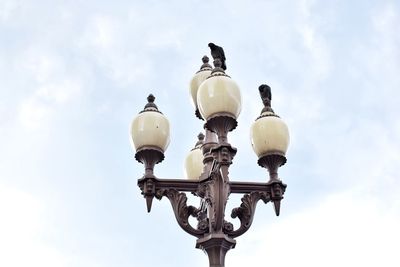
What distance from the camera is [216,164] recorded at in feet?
20.9

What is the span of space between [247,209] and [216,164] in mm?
602

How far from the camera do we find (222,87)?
656cm

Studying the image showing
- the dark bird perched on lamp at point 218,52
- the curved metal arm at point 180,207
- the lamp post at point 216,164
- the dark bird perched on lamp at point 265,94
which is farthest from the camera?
the dark bird perched on lamp at point 265,94

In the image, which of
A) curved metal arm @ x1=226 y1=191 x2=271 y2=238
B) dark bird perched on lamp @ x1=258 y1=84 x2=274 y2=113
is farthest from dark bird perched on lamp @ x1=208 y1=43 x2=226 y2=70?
curved metal arm @ x1=226 y1=191 x2=271 y2=238

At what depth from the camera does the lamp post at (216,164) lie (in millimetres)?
6281

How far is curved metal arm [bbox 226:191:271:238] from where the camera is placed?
6.57 m

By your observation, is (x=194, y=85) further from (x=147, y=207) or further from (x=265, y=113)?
(x=147, y=207)

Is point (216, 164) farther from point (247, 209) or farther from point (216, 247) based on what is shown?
point (216, 247)

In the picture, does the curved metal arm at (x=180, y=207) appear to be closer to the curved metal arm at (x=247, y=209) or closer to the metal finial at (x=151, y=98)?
the curved metal arm at (x=247, y=209)

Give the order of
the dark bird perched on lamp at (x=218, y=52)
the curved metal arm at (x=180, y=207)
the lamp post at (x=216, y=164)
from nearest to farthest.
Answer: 1. the lamp post at (x=216, y=164)
2. the curved metal arm at (x=180, y=207)
3. the dark bird perched on lamp at (x=218, y=52)

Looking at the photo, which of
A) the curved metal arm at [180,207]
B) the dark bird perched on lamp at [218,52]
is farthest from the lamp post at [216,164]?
the dark bird perched on lamp at [218,52]

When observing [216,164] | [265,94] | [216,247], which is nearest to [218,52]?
[265,94]

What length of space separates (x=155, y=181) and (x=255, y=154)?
1.11 metres

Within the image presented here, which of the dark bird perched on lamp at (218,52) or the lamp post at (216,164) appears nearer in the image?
the lamp post at (216,164)
